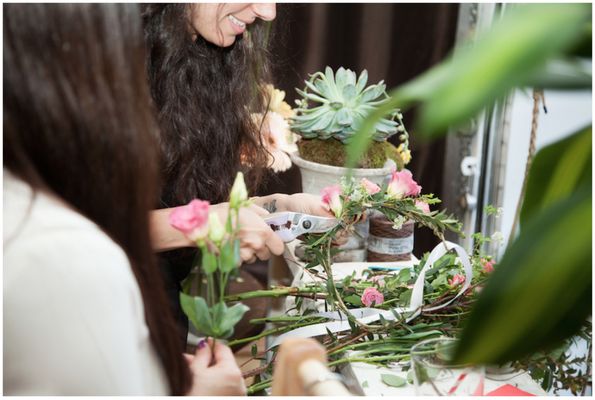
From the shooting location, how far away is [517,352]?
46 centimetres

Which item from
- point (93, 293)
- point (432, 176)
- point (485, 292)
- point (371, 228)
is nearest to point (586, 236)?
point (485, 292)

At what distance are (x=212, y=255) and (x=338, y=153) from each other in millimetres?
710

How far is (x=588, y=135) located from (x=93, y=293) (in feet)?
1.25

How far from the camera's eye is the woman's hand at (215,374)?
714 millimetres

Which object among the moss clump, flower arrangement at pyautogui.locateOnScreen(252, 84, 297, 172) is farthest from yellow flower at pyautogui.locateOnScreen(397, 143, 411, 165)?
flower arrangement at pyautogui.locateOnScreen(252, 84, 297, 172)

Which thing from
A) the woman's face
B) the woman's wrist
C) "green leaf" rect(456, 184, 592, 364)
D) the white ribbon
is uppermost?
the woman's face

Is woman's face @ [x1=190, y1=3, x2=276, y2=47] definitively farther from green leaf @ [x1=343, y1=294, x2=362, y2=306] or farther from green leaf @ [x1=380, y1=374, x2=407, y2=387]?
green leaf @ [x1=380, y1=374, x2=407, y2=387]

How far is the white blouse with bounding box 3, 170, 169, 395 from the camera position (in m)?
0.56

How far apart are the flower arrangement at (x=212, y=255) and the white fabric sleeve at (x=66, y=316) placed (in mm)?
102

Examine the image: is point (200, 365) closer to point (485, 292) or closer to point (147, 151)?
point (147, 151)

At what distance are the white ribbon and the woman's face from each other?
1.33 feet

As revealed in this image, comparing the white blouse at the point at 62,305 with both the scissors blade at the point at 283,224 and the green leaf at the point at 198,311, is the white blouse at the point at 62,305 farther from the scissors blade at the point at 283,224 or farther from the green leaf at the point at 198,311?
the scissors blade at the point at 283,224

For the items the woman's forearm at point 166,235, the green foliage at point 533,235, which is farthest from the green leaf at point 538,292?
the woman's forearm at point 166,235

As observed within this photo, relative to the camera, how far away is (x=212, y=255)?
68 cm
